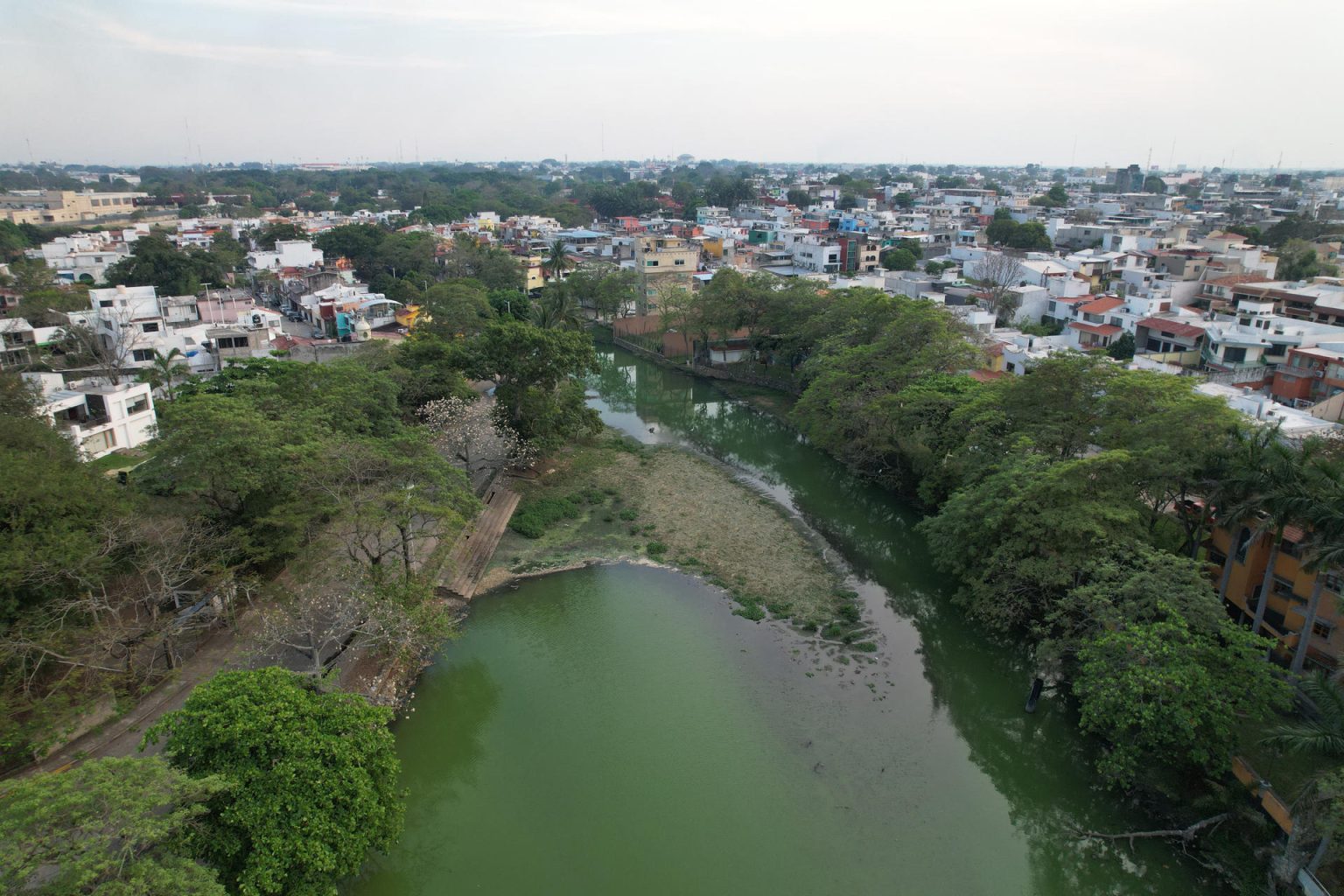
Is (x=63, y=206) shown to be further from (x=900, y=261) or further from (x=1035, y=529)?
(x=1035, y=529)

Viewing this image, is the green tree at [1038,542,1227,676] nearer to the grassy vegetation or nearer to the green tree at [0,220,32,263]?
the grassy vegetation

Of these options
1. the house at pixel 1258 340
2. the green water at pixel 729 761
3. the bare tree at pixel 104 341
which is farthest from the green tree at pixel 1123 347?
the bare tree at pixel 104 341

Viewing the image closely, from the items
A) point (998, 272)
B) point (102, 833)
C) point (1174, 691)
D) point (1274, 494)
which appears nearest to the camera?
point (102, 833)

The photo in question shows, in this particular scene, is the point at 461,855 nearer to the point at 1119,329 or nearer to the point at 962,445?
the point at 962,445

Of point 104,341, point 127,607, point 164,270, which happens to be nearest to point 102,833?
point 127,607

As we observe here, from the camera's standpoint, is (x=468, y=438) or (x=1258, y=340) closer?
(x=468, y=438)

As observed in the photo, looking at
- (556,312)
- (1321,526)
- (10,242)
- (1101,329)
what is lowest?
(1101,329)

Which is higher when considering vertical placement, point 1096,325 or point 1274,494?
point 1274,494

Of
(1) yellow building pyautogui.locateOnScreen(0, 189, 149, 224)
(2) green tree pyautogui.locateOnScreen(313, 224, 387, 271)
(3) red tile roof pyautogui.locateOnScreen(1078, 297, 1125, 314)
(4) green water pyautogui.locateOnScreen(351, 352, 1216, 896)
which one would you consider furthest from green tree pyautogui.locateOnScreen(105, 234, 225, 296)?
(3) red tile roof pyautogui.locateOnScreen(1078, 297, 1125, 314)
